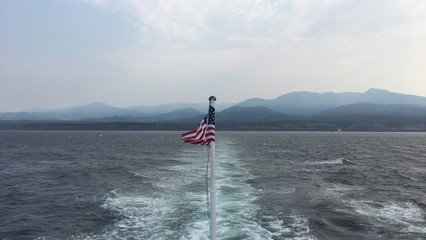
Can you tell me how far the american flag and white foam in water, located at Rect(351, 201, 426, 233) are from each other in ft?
59.8

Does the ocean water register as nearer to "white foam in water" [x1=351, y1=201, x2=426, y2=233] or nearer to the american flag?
"white foam in water" [x1=351, y1=201, x2=426, y2=233]

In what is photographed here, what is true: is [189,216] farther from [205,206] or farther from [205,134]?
[205,134]

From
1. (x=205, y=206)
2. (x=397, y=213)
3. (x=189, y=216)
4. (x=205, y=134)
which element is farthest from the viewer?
(x=397, y=213)

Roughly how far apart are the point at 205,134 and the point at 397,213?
23224 mm

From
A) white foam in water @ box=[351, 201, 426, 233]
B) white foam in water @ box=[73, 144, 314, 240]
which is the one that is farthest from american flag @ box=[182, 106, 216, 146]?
white foam in water @ box=[351, 201, 426, 233]

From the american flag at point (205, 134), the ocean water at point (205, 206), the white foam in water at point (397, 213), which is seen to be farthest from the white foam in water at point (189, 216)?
the american flag at point (205, 134)

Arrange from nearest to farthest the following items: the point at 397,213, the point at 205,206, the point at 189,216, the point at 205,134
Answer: the point at 205,134 → the point at 189,216 → the point at 205,206 → the point at 397,213

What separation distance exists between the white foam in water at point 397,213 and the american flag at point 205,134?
718 inches

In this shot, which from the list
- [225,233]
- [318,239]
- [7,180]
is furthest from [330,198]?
[7,180]

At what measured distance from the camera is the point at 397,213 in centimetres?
2956

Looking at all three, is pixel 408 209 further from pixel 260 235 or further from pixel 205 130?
pixel 205 130

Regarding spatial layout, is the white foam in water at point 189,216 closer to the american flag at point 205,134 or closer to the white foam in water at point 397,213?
the white foam in water at point 397,213

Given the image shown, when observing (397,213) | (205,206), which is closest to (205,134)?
(205,206)

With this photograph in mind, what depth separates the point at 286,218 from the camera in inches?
1047
